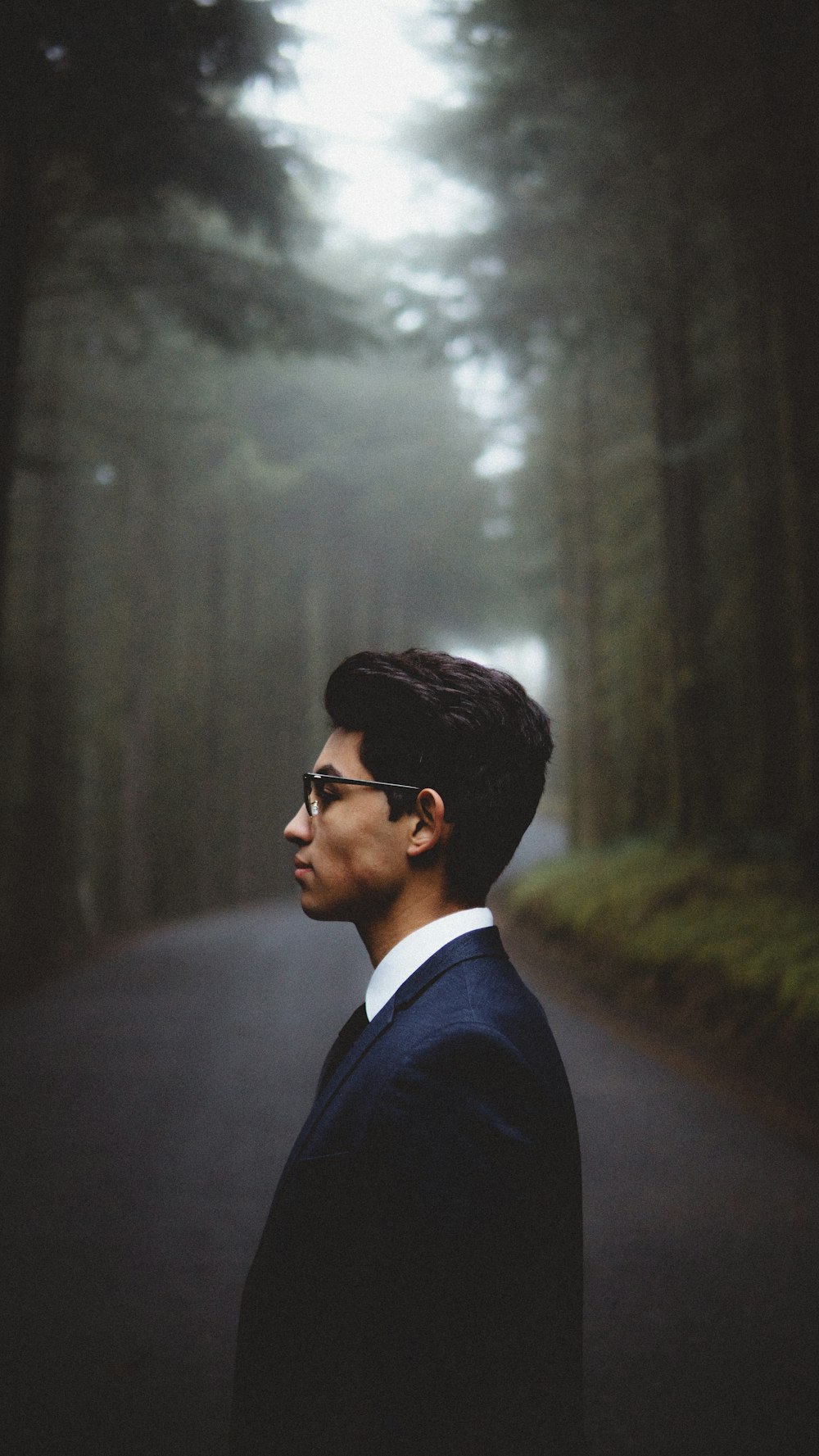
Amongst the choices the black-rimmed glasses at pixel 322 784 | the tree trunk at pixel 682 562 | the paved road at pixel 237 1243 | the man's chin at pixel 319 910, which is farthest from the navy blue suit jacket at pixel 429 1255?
the tree trunk at pixel 682 562

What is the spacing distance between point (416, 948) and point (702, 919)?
8673mm

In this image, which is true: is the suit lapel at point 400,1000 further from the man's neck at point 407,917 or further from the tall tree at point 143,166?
the tall tree at point 143,166

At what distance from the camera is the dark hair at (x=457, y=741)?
1720 mm

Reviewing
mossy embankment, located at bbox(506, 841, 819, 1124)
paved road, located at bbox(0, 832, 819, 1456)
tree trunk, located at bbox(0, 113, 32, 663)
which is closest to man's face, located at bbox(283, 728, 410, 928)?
paved road, located at bbox(0, 832, 819, 1456)

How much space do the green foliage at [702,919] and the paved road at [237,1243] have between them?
4.06 ft

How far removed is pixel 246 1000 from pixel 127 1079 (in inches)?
124

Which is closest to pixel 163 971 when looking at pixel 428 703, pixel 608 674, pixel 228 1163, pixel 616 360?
pixel 228 1163

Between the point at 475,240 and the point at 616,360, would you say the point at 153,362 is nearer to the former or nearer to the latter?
the point at 475,240

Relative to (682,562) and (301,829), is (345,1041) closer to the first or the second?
(301,829)

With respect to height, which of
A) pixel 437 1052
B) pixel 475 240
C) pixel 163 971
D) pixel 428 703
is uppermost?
pixel 475 240

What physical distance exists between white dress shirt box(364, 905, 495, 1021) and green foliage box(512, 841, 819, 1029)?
565 cm

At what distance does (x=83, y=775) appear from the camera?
72.8 ft

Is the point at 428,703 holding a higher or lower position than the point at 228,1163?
higher

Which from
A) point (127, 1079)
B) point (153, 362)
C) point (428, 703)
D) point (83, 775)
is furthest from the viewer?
point (83, 775)
